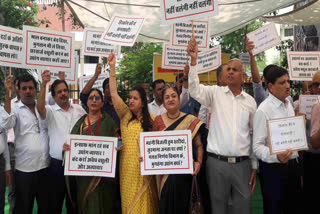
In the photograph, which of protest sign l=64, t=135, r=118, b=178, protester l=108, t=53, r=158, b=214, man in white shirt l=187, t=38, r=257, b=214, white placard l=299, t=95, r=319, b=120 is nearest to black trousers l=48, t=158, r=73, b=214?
protest sign l=64, t=135, r=118, b=178

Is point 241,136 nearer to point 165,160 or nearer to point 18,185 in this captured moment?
point 165,160

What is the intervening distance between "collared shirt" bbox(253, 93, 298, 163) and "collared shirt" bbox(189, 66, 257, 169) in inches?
4.6

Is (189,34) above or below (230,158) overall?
above

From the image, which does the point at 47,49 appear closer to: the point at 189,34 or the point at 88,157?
the point at 88,157

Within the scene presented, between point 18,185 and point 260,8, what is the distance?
5.54 meters

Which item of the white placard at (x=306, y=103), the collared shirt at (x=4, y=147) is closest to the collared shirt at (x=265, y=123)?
the white placard at (x=306, y=103)

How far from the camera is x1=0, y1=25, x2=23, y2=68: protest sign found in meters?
4.09

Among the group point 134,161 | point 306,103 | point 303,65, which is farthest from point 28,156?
point 303,65

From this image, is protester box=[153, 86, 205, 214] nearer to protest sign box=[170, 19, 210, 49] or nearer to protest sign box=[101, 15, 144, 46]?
protest sign box=[101, 15, 144, 46]

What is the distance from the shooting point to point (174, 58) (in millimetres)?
6023

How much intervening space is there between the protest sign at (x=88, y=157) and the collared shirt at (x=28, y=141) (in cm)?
53

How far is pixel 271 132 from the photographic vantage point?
321 centimetres

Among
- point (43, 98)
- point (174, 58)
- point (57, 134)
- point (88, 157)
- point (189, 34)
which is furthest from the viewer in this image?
point (174, 58)

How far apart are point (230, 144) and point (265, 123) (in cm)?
40
